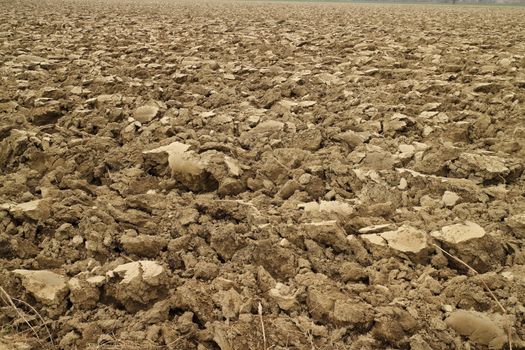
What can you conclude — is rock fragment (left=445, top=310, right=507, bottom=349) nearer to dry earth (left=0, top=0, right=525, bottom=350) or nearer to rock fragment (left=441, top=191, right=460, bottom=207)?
dry earth (left=0, top=0, right=525, bottom=350)

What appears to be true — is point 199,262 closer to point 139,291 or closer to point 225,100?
point 139,291

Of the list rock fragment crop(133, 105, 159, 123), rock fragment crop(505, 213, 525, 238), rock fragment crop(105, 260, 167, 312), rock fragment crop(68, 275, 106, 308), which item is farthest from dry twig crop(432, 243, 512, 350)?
rock fragment crop(133, 105, 159, 123)

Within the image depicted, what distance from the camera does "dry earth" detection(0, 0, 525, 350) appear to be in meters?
1.45

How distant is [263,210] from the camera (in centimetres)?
203

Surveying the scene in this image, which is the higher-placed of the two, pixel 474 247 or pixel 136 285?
pixel 474 247

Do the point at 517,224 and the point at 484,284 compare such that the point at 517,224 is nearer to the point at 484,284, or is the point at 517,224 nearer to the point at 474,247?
the point at 474,247

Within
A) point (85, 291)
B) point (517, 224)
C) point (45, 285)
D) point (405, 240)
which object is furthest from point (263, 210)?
point (517, 224)

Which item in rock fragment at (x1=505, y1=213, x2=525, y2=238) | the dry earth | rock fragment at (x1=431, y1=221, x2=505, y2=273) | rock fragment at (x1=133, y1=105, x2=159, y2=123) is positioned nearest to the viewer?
the dry earth

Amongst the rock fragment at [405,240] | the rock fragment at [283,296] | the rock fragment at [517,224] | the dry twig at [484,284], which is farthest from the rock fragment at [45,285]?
the rock fragment at [517,224]

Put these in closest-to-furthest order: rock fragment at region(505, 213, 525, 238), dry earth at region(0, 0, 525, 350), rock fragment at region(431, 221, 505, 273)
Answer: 1. dry earth at region(0, 0, 525, 350)
2. rock fragment at region(431, 221, 505, 273)
3. rock fragment at region(505, 213, 525, 238)

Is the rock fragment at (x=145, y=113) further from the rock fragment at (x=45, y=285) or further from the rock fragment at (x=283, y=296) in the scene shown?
the rock fragment at (x=283, y=296)

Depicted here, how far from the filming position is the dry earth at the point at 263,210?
145 cm

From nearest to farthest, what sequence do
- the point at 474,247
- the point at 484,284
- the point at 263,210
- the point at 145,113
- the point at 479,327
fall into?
the point at 479,327 → the point at 484,284 → the point at 474,247 → the point at 263,210 → the point at 145,113

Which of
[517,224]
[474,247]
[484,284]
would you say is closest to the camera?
[484,284]
